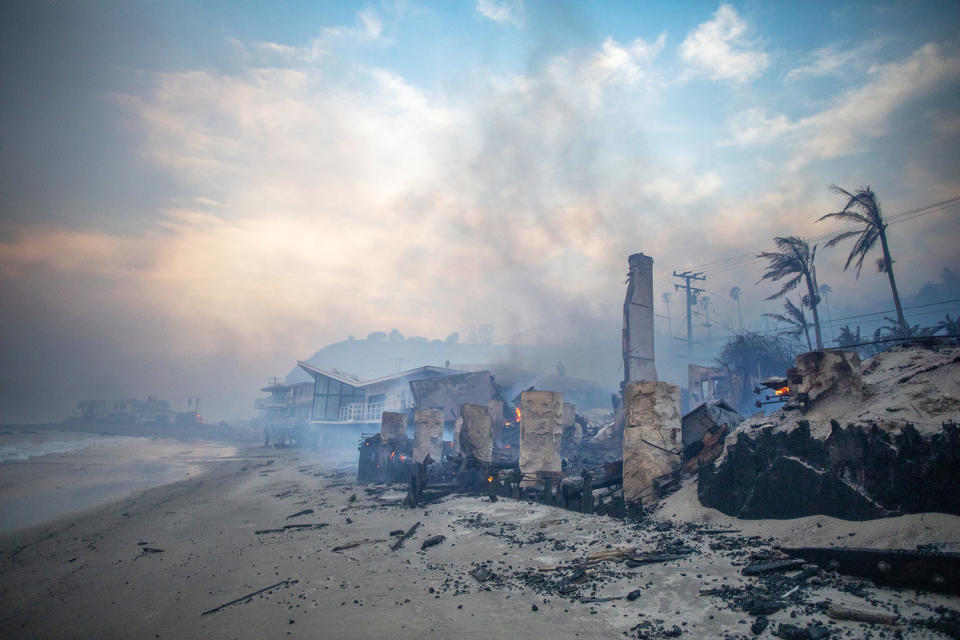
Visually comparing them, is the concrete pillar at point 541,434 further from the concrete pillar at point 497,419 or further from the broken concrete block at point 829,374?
the concrete pillar at point 497,419

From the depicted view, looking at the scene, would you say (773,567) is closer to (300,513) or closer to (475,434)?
(475,434)

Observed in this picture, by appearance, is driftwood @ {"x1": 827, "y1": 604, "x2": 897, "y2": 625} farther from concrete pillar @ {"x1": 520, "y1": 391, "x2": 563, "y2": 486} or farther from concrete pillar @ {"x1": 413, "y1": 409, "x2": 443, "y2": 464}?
concrete pillar @ {"x1": 413, "y1": 409, "x2": 443, "y2": 464}

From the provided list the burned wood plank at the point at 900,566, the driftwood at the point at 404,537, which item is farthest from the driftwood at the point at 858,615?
the driftwood at the point at 404,537

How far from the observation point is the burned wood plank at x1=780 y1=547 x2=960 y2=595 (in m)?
4.04

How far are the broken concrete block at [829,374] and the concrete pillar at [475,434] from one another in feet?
31.0

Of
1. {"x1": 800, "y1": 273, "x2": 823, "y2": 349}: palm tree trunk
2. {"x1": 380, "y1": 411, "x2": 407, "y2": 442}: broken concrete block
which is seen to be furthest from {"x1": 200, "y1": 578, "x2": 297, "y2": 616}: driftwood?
{"x1": 800, "y1": 273, "x2": 823, "y2": 349}: palm tree trunk

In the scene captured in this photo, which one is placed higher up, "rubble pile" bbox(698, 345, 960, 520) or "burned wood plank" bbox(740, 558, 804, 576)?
"rubble pile" bbox(698, 345, 960, 520)

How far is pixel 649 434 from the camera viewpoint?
9.62 metres

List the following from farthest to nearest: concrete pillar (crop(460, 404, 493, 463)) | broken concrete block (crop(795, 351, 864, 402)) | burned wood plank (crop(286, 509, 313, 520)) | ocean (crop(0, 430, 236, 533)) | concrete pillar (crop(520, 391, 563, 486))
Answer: ocean (crop(0, 430, 236, 533))
concrete pillar (crop(460, 404, 493, 463))
concrete pillar (crop(520, 391, 563, 486))
burned wood plank (crop(286, 509, 313, 520))
broken concrete block (crop(795, 351, 864, 402))

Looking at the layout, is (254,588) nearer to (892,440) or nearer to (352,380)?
(892,440)

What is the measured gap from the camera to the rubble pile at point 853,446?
5.11m

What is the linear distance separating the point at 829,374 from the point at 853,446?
5.00ft

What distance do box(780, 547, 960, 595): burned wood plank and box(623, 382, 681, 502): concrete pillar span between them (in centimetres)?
450

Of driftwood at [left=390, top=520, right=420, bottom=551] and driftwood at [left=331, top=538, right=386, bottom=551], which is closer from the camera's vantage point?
driftwood at [left=390, top=520, right=420, bottom=551]
